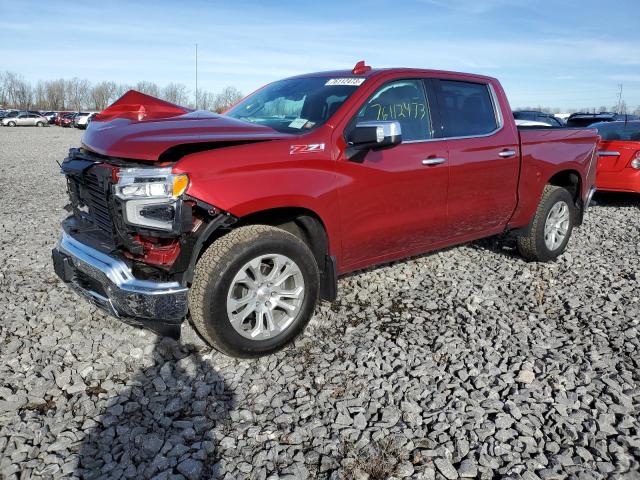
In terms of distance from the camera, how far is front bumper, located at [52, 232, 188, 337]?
3021mm

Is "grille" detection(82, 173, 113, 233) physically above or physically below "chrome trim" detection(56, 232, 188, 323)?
above

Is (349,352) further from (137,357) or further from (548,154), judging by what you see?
(548,154)

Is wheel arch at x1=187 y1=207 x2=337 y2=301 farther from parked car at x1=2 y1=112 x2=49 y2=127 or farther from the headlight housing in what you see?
parked car at x1=2 y1=112 x2=49 y2=127

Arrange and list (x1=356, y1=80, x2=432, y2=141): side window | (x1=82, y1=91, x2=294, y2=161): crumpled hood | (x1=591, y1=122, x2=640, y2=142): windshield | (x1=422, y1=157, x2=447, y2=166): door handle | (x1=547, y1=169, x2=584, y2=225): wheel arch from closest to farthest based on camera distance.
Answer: (x1=82, y1=91, x2=294, y2=161): crumpled hood → (x1=356, y1=80, x2=432, y2=141): side window → (x1=422, y1=157, x2=447, y2=166): door handle → (x1=547, y1=169, x2=584, y2=225): wheel arch → (x1=591, y1=122, x2=640, y2=142): windshield

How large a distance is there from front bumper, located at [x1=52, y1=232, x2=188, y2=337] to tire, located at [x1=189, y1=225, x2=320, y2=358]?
0.15 metres

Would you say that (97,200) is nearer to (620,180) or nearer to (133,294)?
(133,294)

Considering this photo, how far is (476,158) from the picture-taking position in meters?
4.57

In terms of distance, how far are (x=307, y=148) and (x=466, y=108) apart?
1.93 m

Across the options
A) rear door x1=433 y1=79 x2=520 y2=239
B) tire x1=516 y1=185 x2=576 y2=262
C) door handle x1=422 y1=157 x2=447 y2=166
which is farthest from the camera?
tire x1=516 y1=185 x2=576 y2=262

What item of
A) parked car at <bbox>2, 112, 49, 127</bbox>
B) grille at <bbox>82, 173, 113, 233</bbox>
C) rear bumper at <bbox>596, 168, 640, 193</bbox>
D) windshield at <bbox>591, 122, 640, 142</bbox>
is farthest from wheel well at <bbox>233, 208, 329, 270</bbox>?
parked car at <bbox>2, 112, 49, 127</bbox>

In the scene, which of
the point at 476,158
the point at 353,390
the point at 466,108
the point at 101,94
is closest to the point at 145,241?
the point at 353,390

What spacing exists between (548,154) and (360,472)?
4.02 metres

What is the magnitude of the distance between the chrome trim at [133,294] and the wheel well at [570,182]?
4333 millimetres

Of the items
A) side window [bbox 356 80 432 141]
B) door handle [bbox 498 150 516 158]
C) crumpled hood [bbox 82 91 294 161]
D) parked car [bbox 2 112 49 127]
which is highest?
parked car [bbox 2 112 49 127]
